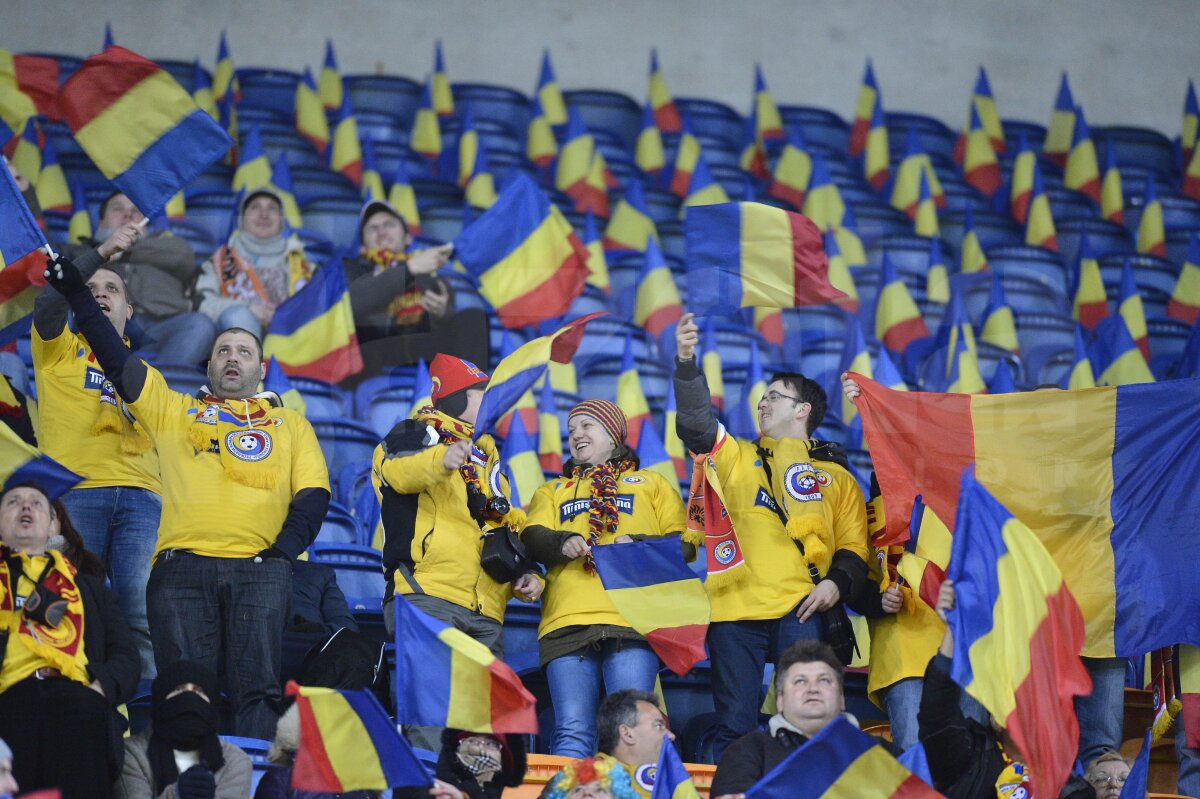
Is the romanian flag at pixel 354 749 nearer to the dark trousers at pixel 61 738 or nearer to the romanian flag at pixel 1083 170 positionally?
the dark trousers at pixel 61 738

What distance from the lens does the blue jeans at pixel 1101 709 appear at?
625 cm

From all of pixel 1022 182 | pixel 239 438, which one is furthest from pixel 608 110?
pixel 239 438

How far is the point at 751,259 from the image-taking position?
276 inches

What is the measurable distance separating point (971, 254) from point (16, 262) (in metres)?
7.34

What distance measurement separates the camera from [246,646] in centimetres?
589

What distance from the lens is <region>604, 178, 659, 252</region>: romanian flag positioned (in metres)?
11.9

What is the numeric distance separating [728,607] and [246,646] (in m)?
1.51

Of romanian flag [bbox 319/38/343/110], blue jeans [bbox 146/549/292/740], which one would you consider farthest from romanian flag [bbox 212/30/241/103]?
blue jeans [bbox 146/549/292/740]

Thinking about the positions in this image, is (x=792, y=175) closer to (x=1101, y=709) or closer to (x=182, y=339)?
(x=182, y=339)

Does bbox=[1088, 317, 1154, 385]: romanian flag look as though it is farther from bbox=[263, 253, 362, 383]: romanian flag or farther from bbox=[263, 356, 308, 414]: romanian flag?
bbox=[263, 356, 308, 414]: romanian flag

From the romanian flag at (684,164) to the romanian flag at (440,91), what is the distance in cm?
166

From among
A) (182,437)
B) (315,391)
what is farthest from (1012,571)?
(315,391)

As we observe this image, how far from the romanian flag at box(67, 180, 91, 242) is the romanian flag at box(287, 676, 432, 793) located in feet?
16.8

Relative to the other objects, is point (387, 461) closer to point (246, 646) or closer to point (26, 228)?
point (246, 646)
